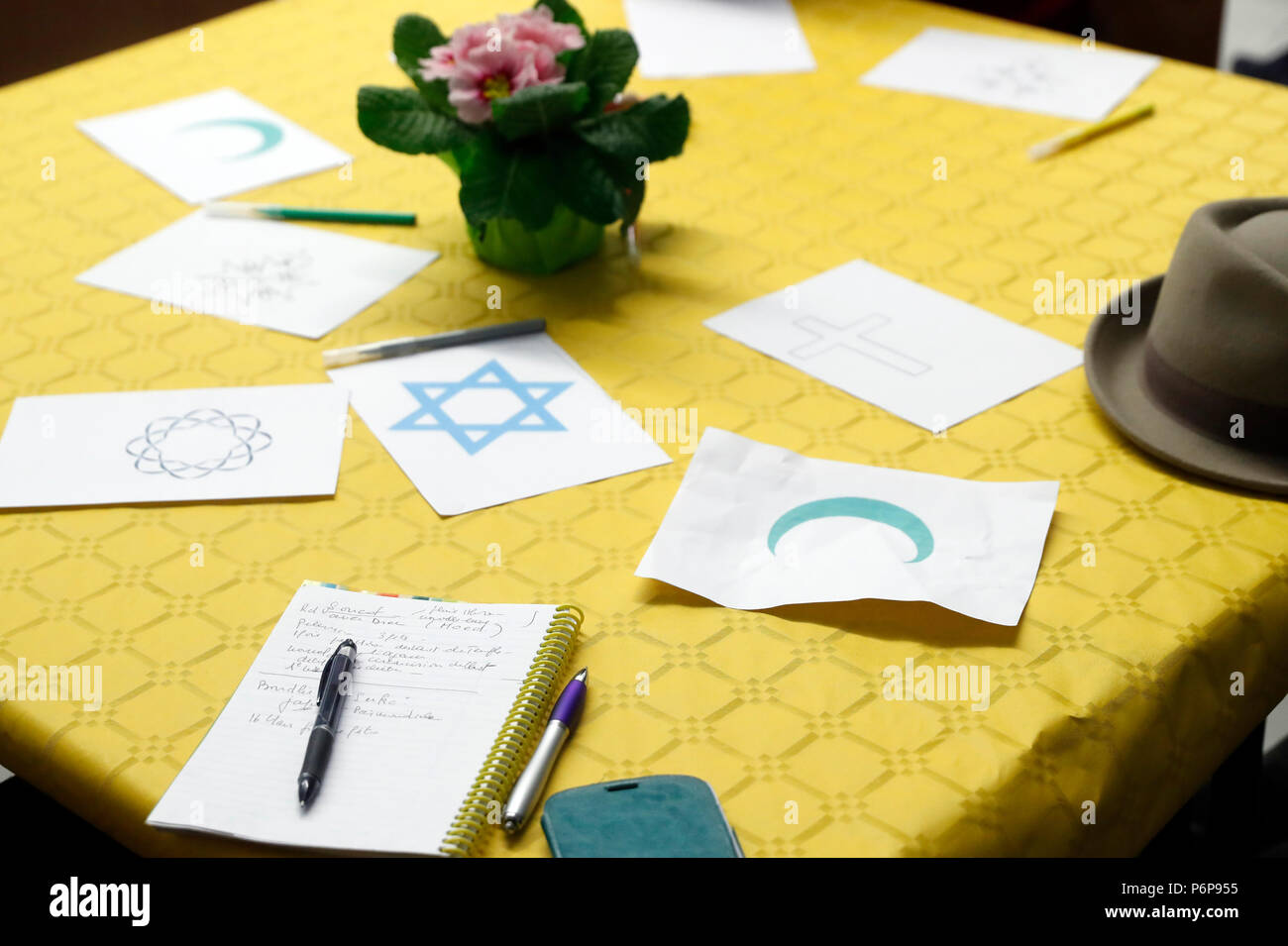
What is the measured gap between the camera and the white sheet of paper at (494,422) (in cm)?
95

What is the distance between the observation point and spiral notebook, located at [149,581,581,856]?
2.22 ft

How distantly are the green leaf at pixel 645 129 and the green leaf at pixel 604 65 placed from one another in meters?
0.02

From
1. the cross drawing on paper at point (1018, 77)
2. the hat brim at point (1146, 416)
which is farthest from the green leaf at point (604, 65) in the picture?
the cross drawing on paper at point (1018, 77)

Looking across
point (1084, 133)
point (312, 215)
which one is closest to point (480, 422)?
point (312, 215)

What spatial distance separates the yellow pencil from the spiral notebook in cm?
88

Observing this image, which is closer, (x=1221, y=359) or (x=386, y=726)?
(x=386, y=726)

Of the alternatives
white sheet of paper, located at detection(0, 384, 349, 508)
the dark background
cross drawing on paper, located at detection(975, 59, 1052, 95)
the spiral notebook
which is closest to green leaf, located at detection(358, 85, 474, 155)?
white sheet of paper, located at detection(0, 384, 349, 508)

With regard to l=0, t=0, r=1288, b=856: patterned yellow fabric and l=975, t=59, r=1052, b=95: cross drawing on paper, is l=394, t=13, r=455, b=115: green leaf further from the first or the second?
l=975, t=59, r=1052, b=95: cross drawing on paper

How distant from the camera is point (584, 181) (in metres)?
1.12

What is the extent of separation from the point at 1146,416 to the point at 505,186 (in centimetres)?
58

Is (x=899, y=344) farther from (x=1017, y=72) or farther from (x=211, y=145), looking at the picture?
(x=211, y=145)
